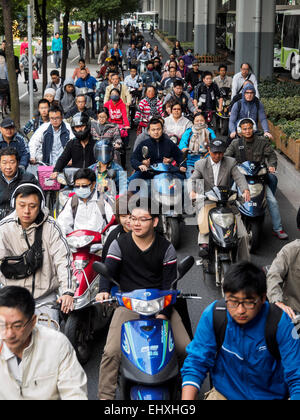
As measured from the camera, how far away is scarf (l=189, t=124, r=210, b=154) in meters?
11.7

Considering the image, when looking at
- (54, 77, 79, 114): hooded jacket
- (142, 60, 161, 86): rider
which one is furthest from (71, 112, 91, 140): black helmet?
(142, 60, 161, 86): rider

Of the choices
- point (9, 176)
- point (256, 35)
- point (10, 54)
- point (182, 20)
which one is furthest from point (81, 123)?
point (182, 20)

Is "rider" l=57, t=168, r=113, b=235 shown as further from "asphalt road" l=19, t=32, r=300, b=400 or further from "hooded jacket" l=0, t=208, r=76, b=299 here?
"hooded jacket" l=0, t=208, r=76, b=299

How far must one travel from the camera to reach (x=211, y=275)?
9.10m

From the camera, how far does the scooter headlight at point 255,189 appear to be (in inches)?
393

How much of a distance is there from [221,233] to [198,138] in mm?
3687

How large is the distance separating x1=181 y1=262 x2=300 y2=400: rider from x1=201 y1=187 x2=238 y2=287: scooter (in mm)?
3808

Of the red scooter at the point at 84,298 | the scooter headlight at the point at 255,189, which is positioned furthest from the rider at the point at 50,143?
the red scooter at the point at 84,298

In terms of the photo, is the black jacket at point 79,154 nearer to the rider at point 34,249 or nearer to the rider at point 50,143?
the rider at point 50,143

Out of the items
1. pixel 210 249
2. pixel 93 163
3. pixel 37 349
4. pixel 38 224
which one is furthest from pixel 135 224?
pixel 93 163

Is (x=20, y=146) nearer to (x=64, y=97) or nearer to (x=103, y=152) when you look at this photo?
(x=103, y=152)

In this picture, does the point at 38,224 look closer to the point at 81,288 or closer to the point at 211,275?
the point at 81,288

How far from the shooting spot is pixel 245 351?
13.6 feet

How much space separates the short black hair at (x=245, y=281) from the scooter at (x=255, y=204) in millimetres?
5771
